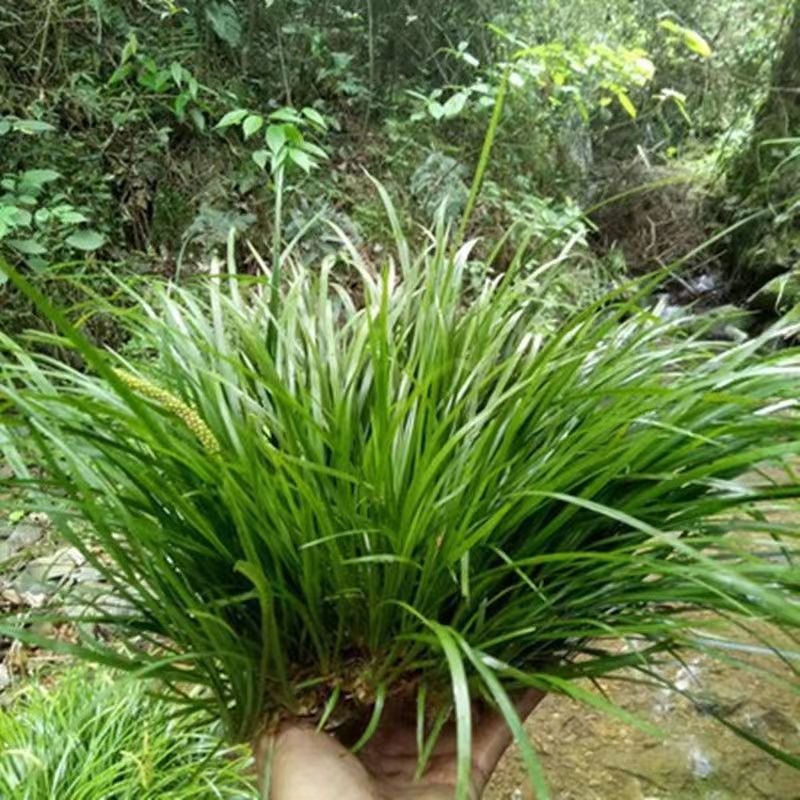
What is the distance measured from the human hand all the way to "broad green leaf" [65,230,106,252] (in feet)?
4.97

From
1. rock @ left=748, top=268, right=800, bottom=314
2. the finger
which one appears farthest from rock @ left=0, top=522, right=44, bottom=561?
rock @ left=748, top=268, right=800, bottom=314

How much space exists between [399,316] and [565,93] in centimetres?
287

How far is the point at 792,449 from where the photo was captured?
42 cm

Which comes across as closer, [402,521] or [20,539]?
[402,521]

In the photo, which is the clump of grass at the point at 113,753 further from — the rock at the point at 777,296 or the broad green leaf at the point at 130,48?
the rock at the point at 777,296

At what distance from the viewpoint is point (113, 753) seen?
1.78 feet

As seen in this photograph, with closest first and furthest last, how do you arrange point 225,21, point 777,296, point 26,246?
point 26,246
point 225,21
point 777,296

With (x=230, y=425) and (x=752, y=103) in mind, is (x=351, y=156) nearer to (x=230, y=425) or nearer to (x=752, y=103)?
(x=230, y=425)

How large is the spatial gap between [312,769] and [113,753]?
0.19 meters

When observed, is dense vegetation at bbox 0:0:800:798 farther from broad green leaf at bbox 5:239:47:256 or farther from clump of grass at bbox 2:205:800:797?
broad green leaf at bbox 5:239:47:256

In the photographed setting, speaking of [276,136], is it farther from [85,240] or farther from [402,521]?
[402,521]

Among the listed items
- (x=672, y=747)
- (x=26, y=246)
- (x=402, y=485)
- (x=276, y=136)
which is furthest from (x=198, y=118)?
(x=672, y=747)

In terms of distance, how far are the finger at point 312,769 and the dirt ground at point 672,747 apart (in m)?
0.46

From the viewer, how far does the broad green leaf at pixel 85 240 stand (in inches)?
66.8
